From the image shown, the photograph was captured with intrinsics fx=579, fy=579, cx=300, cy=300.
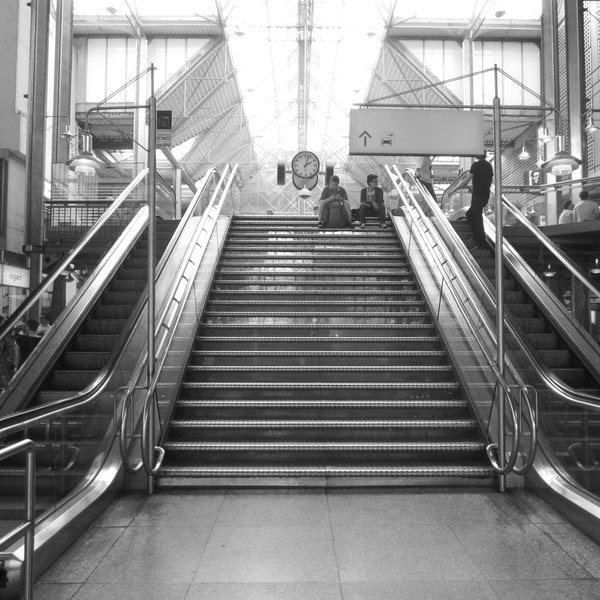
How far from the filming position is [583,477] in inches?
151

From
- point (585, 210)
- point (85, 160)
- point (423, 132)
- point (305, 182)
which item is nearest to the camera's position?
point (423, 132)

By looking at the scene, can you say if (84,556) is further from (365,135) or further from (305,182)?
(305,182)

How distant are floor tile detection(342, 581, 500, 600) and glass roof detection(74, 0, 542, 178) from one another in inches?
750

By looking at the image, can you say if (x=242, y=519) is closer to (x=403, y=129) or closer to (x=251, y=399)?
(x=251, y=399)

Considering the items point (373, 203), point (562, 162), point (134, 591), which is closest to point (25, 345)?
point (134, 591)

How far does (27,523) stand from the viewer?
8.14 feet

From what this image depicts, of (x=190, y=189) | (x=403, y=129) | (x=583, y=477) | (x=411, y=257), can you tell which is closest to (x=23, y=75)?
(x=190, y=189)

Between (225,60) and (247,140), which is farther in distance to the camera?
(247,140)

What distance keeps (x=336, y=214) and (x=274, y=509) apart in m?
5.93

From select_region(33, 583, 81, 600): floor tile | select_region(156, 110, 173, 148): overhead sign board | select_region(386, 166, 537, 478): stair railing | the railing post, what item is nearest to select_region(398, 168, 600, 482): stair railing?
select_region(386, 166, 537, 478): stair railing

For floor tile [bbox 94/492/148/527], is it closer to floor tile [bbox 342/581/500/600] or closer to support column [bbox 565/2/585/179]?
floor tile [bbox 342/581/500/600]

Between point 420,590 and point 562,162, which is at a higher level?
point 562,162

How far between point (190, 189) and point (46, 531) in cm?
1217

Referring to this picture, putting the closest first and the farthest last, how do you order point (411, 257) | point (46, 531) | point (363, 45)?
point (46, 531), point (411, 257), point (363, 45)
